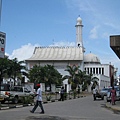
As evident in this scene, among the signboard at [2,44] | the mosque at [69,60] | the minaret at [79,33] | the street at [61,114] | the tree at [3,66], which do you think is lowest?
the street at [61,114]

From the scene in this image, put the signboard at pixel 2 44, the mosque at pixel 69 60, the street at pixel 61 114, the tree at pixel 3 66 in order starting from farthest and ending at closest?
the mosque at pixel 69 60
the tree at pixel 3 66
the signboard at pixel 2 44
the street at pixel 61 114

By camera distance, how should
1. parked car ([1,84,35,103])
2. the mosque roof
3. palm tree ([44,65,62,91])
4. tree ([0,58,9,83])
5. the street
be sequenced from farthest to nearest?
the mosque roof
palm tree ([44,65,62,91])
tree ([0,58,9,83])
parked car ([1,84,35,103])
the street

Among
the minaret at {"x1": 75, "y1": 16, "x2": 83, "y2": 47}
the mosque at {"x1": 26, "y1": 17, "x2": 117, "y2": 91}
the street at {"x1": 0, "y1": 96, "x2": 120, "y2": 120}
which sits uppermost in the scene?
the minaret at {"x1": 75, "y1": 16, "x2": 83, "y2": 47}

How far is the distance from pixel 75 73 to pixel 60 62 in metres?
24.6

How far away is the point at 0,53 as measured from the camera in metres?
14.9

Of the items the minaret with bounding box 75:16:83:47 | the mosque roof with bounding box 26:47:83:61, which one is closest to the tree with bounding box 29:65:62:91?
the mosque roof with bounding box 26:47:83:61

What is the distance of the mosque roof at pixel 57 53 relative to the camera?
100 m

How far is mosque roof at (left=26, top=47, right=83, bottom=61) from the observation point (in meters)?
100

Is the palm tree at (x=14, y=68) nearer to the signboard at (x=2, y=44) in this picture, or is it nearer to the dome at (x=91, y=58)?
the signboard at (x=2, y=44)

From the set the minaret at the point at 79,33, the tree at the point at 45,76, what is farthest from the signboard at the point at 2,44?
the minaret at the point at 79,33

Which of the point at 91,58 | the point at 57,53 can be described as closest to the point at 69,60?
the point at 57,53

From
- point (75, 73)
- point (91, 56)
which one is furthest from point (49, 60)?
point (75, 73)

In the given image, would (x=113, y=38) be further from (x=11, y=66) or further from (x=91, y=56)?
(x=91, y=56)

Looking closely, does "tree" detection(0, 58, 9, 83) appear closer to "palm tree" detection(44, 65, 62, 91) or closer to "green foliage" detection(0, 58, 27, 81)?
"green foliage" detection(0, 58, 27, 81)
